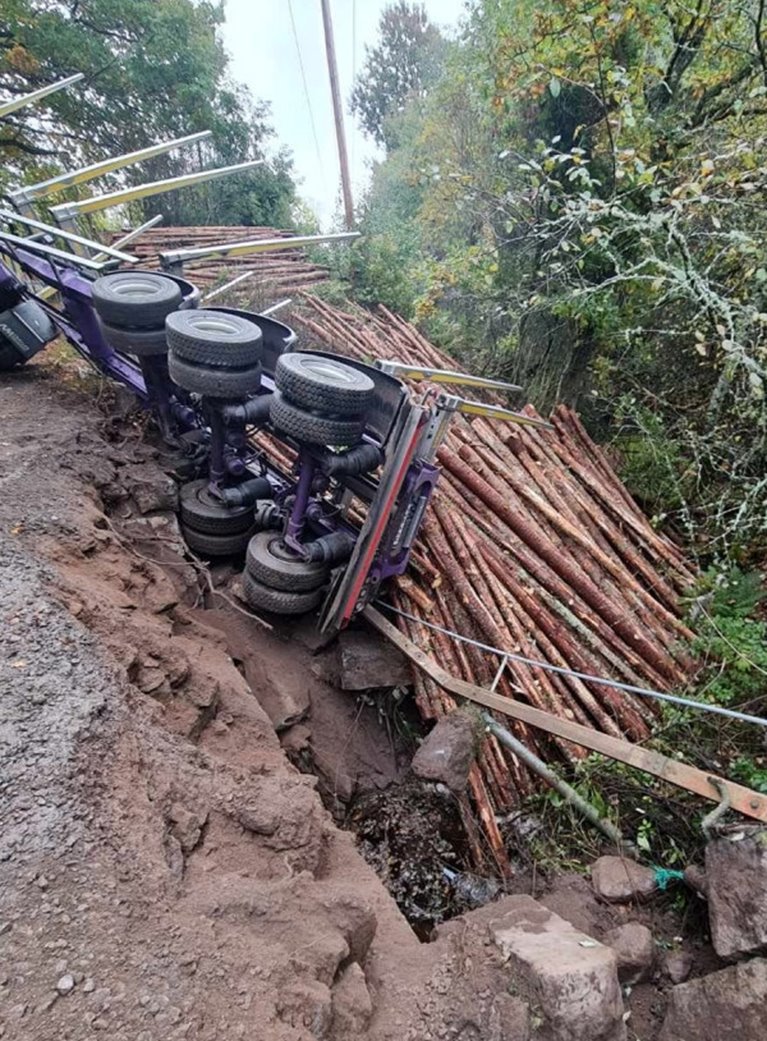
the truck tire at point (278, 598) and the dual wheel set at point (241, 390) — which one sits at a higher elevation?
the dual wheel set at point (241, 390)

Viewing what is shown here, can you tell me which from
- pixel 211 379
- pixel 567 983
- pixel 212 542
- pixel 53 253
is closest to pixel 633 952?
pixel 567 983

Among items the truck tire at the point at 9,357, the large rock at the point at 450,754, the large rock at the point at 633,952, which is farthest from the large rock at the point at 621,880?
the truck tire at the point at 9,357

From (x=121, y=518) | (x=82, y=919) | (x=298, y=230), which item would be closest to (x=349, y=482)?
(x=121, y=518)

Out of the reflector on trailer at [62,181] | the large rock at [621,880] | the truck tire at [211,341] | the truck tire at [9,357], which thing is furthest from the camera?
the truck tire at [9,357]

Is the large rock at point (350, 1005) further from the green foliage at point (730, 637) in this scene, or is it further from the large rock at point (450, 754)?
the green foliage at point (730, 637)

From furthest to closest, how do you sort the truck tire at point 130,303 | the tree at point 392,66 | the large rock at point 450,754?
the tree at point 392,66 → the truck tire at point 130,303 → the large rock at point 450,754

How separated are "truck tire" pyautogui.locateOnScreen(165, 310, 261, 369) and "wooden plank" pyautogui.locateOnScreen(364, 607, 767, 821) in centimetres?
196

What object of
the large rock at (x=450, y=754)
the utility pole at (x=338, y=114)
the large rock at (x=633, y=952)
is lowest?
the large rock at (x=633, y=952)

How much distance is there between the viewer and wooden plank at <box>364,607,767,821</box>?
97.1 inches

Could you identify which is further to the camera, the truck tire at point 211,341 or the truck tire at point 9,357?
the truck tire at point 9,357

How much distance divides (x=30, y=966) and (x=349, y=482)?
282cm

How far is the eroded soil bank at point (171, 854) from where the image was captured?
1479 millimetres

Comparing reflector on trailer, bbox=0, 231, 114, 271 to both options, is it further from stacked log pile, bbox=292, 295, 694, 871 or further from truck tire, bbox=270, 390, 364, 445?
stacked log pile, bbox=292, 295, 694, 871

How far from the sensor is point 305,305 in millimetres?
8758
